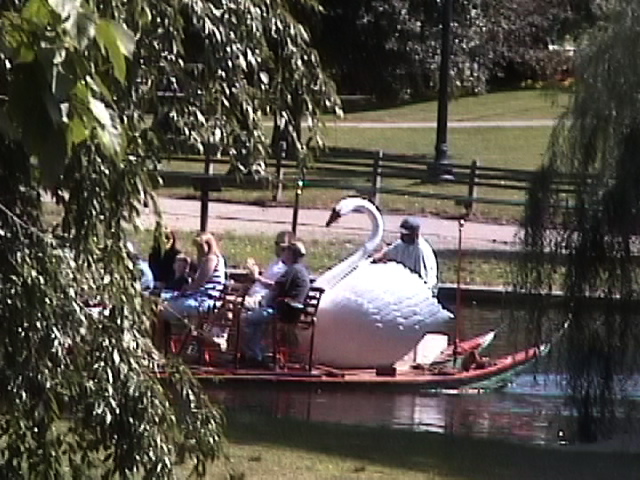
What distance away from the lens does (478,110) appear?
57.8m

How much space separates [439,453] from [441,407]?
16.7ft

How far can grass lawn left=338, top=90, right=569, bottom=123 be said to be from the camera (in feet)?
182

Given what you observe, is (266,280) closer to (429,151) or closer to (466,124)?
(429,151)

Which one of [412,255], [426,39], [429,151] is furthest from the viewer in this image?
[429,151]

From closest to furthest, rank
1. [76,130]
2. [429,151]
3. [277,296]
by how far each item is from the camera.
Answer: [76,130] → [277,296] → [429,151]

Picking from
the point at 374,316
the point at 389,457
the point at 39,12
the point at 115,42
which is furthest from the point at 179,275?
the point at 115,42

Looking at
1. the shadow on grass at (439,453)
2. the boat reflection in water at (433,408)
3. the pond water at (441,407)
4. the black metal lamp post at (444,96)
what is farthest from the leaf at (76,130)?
the black metal lamp post at (444,96)

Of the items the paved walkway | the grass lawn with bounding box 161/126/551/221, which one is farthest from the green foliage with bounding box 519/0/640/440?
the grass lawn with bounding box 161/126/551/221

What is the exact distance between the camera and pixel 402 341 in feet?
55.8

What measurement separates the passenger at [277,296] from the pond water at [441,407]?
0.55m

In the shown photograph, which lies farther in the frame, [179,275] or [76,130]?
[179,275]

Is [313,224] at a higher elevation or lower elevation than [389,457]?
higher

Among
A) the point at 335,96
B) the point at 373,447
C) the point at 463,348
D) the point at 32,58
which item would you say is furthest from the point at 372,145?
the point at 32,58

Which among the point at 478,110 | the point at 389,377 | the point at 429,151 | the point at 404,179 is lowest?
the point at 389,377
